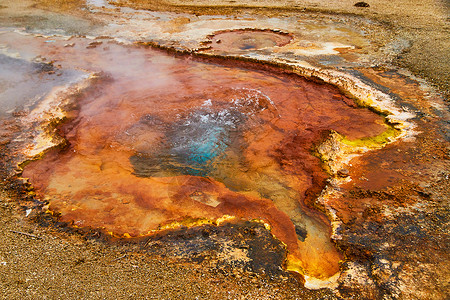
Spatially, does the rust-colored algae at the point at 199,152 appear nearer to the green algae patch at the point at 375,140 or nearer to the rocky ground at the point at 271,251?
the green algae patch at the point at 375,140

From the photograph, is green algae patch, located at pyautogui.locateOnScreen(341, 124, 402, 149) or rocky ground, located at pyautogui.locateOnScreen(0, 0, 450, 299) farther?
green algae patch, located at pyautogui.locateOnScreen(341, 124, 402, 149)

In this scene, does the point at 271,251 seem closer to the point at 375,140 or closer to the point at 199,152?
the point at 199,152

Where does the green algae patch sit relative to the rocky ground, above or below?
above

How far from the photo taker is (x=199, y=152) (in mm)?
4949

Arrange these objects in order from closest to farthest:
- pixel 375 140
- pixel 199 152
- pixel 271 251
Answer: pixel 271 251, pixel 199 152, pixel 375 140

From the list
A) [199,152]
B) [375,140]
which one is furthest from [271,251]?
[375,140]

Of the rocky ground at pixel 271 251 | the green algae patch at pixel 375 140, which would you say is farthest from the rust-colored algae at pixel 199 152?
the rocky ground at pixel 271 251

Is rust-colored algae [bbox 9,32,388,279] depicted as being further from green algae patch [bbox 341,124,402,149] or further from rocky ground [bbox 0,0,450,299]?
rocky ground [bbox 0,0,450,299]

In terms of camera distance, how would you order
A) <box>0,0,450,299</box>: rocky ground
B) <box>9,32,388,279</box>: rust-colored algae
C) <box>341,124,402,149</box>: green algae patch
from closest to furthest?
1. <box>0,0,450,299</box>: rocky ground
2. <box>9,32,388,279</box>: rust-colored algae
3. <box>341,124,402,149</box>: green algae patch

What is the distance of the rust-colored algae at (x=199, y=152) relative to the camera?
12.1 feet

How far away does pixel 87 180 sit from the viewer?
4.20 m

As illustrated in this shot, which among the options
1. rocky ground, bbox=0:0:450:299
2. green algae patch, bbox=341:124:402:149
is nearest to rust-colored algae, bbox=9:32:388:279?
green algae patch, bbox=341:124:402:149

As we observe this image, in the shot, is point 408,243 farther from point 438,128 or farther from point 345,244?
point 438,128

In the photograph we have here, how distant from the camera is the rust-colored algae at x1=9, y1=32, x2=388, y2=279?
12.1 ft
